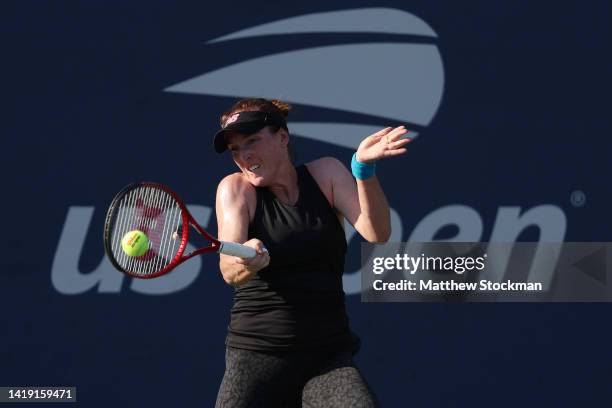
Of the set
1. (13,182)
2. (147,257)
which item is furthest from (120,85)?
(147,257)

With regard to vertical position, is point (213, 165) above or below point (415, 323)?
above

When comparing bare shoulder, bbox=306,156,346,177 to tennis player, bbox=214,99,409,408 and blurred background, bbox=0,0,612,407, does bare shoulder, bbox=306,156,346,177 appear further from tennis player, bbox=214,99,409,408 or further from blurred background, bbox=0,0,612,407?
blurred background, bbox=0,0,612,407

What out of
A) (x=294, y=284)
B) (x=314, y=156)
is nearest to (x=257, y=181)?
(x=294, y=284)

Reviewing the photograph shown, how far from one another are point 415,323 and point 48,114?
1.95 m

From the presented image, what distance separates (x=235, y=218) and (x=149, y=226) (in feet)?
0.80

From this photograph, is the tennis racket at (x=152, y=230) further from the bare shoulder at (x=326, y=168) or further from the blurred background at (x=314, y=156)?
the blurred background at (x=314, y=156)

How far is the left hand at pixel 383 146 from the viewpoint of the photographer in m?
2.87

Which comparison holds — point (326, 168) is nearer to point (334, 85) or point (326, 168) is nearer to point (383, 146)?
point (383, 146)

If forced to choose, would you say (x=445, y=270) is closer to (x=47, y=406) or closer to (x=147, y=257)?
(x=47, y=406)

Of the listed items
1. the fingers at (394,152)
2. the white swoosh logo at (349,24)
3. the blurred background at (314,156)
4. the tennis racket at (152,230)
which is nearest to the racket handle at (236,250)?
the tennis racket at (152,230)

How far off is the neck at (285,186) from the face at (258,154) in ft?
0.05

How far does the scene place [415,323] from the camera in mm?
4930

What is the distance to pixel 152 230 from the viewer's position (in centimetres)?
306

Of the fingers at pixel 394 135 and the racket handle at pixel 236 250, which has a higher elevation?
the fingers at pixel 394 135
